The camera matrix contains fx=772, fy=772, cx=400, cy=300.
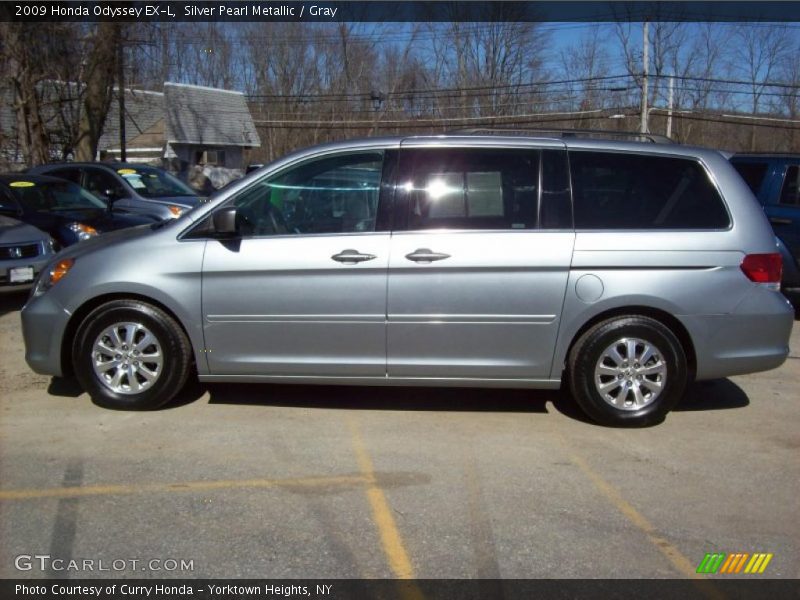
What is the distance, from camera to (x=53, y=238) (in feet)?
31.1

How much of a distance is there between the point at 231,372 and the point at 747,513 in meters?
3.22

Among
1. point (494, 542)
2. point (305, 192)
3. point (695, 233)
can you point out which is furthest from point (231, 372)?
point (695, 233)

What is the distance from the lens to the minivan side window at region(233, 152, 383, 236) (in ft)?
16.7

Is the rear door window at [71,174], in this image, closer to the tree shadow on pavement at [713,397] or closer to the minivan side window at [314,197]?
the minivan side window at [314,197]

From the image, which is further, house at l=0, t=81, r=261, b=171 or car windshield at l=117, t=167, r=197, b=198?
house at l=0, t=81, r=261, b=171

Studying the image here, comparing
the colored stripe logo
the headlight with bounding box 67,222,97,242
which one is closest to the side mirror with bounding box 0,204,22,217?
the headlight with bounding box 67,222,97,242

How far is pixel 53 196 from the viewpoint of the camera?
10.8 metres

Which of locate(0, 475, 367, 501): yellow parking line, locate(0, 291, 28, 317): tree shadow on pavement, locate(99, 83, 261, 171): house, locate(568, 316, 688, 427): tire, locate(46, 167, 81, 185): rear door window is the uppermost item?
locate(99, 83, 261, 171): house

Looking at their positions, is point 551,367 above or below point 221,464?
above

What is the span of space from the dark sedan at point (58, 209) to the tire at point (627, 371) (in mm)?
6740

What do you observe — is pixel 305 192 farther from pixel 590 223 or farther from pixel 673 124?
pixel 673 124

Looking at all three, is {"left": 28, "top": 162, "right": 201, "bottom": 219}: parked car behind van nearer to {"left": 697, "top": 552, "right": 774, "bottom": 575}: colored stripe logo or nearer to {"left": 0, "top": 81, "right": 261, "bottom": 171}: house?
{"left": 697, "top": 552, "right": 774, "bottom": 575}: colored stripe logo

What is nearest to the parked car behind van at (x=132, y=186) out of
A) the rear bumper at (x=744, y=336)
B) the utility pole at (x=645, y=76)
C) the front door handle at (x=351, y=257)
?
the front door handle at (x=351, y=257)

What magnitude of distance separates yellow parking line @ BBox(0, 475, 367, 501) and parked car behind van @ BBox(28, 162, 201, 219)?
28.3 feet
